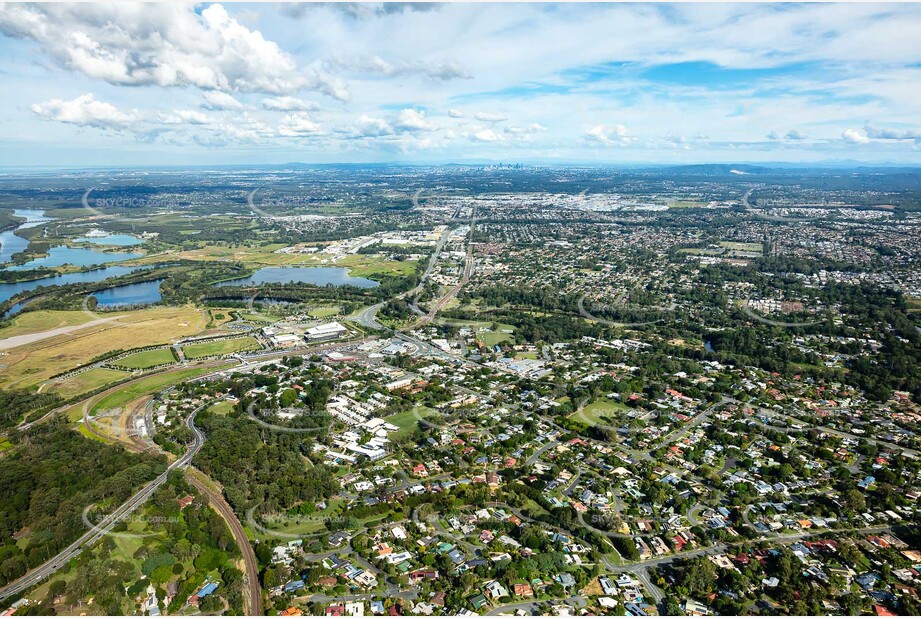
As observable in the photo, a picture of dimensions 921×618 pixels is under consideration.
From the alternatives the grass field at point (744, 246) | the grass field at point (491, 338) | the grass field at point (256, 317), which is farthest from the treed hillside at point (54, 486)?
the grass field at point (744, 246)

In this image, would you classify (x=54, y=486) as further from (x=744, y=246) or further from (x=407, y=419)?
(x=744, y=246)

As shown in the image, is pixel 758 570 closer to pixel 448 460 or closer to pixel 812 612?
pixel 812 612

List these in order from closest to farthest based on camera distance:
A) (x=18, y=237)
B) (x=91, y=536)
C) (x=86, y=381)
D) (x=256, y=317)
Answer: (x=91, y=536), (x=86, y=381), (x=256, y=317), (x=18, y=237)

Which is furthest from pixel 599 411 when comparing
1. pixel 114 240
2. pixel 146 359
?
pixel 114 240

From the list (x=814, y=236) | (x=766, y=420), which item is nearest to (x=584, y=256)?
(x=814, y=236)

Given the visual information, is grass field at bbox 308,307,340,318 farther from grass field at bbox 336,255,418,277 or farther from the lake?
the lake
